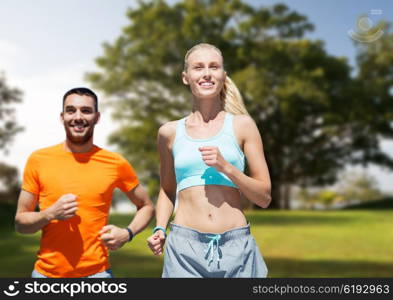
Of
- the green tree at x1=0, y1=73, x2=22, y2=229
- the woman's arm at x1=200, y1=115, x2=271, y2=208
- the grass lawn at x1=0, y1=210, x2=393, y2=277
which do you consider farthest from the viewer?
the green tree at x1=0, y1=73, x2=22, y2=229

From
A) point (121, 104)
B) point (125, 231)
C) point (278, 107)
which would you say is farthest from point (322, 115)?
point (125, 231)

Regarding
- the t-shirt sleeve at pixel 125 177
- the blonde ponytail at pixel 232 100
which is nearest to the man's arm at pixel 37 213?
the t-shirt sleeve at pixel 125 177

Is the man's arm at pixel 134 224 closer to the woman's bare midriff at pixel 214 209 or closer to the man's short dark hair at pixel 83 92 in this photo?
the woman's bare midriff at pixel 214 209

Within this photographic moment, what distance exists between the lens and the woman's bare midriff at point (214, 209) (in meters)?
3.46

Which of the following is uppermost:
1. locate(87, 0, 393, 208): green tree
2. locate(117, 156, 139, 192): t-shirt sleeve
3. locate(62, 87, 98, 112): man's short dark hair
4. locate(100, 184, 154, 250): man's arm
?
locate(87, 0, 393, 208): green tree

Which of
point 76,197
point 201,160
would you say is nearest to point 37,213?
point 76,197

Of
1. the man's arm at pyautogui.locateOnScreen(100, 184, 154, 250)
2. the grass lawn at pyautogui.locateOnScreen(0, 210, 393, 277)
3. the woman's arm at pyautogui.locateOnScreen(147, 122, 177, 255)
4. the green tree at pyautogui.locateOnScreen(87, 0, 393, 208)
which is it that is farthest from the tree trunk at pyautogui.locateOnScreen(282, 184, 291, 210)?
the woman's arm at pyautogui.locateOnScreen(147, 122, 177, 255)

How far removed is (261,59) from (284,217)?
426 inches

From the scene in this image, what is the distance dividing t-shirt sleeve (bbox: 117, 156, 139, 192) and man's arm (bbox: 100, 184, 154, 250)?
1.7 inches

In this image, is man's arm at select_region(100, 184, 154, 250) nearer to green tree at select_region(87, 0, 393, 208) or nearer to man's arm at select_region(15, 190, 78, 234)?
man's arm at select_region(15, 190, 78, 234)

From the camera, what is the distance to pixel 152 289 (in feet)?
12.1

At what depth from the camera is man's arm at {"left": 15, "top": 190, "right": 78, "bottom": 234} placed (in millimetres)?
3479

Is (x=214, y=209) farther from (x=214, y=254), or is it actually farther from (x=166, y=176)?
(x=166, y=176)

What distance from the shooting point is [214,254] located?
342 centimetres
